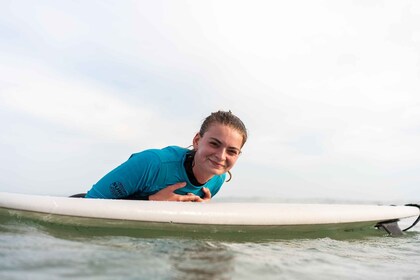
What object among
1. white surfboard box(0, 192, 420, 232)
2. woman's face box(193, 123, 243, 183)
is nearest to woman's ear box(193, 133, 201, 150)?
woman's face box(193, 123, 243, 183)

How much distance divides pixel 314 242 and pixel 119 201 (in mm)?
1544

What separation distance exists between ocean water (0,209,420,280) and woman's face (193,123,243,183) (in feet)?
1.88

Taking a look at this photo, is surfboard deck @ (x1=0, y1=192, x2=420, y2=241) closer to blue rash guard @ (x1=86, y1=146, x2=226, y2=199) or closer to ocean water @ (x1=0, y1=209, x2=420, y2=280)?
ocean water @ (x1=0, y1=209, x2=420, y2=280)

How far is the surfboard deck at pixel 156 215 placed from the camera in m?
3.08

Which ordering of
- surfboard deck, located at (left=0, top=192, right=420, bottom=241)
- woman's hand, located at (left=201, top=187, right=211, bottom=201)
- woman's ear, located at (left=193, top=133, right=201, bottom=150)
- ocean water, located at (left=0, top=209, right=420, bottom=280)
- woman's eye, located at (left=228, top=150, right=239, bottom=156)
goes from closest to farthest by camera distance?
ocean water, located at (left=0, top=209, right=420, bottom=280) → surfboard deck, located at (left=0, top=192, right=420, bottom=241) → woman's eye, located at (left=228, top=150, right=239, bottom=156) → woman's ear, located at (left=193, top=133, right=201, bottom=150) → woman's hand, located at (left=201, top=187, right=211, bottom=201)

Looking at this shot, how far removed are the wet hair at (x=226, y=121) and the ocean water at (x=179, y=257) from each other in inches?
33.5

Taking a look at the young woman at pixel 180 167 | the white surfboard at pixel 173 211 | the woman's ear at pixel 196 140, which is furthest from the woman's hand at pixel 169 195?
the woman's ear at pixel 196 140

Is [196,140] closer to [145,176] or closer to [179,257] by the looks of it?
[145,176]

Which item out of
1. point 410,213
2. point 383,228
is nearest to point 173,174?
point 383,228

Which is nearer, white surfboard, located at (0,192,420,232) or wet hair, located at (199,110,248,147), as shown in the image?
white surfboard, located at (0,192,420,232)

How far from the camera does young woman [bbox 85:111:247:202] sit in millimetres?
3408

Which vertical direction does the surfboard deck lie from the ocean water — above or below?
above

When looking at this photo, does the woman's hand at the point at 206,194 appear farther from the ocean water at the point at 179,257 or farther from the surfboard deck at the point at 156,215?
the ocean water at the point at 179,257

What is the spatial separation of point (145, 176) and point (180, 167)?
30 cm
